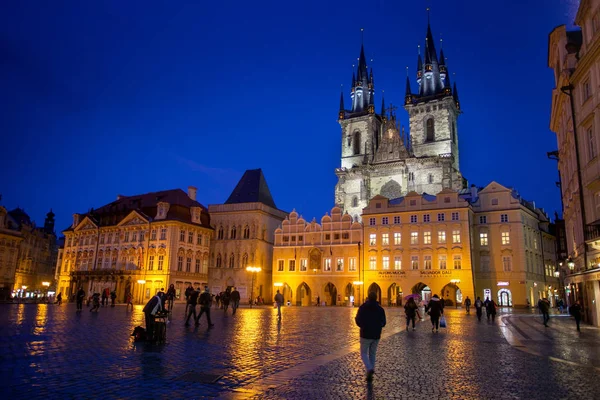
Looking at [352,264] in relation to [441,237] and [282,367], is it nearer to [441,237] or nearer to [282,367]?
[441,237]

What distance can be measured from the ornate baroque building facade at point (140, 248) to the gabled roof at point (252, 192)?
18.1ft

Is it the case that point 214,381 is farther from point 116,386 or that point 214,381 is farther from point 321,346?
point 321,346

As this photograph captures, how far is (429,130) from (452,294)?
33034 mm

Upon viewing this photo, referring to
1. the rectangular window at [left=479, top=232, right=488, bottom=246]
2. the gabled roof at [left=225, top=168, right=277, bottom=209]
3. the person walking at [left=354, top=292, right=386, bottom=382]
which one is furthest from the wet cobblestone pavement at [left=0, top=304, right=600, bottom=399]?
the gabled roof at [left=225, top=168, right=277, bottom=209]

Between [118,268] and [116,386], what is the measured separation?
62359 mm

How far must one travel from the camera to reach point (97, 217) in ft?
237

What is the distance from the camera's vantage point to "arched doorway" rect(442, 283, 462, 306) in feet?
188

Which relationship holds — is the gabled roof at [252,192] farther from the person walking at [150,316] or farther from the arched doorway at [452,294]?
the person walking at [150,316]

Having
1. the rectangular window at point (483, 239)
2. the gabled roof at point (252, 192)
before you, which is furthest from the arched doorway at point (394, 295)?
the gabled roof at point (252, 192)

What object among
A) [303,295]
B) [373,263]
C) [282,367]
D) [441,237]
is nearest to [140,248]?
[303,295]

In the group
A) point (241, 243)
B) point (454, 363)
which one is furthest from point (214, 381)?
point (241, 243)

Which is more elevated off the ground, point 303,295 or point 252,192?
point 252,192

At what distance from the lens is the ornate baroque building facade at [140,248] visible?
6259 centimetres

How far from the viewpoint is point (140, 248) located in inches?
2557
